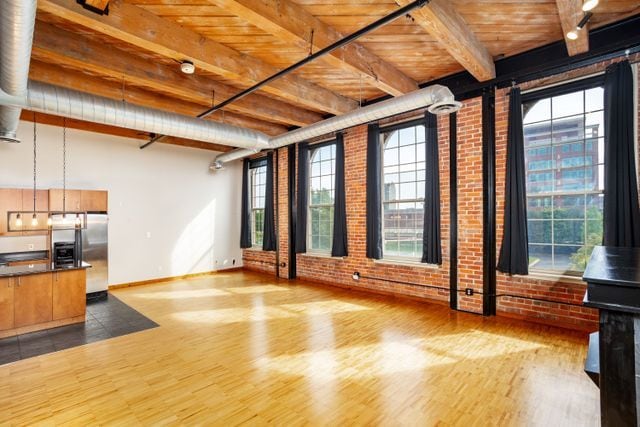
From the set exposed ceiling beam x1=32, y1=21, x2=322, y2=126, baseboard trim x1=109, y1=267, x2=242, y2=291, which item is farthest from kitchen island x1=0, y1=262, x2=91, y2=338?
exposed ceiling beam x1=32, y1=21, x2=322, y2=126

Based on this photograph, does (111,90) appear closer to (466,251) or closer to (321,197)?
(321,197)

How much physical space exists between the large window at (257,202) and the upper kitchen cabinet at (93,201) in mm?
3533

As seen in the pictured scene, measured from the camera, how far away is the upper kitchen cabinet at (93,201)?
5.90 meters

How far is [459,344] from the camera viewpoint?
3.47 meters

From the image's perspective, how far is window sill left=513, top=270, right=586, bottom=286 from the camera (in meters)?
3.76

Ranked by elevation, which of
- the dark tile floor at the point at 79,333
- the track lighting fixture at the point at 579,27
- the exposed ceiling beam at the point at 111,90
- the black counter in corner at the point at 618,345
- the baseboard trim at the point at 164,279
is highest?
the exposed ceiling beam at the point at 111,90

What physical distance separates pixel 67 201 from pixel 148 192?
1620mm

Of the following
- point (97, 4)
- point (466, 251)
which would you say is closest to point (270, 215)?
point (466, 251)

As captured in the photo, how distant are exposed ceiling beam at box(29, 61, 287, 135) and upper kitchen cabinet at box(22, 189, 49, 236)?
2.36m

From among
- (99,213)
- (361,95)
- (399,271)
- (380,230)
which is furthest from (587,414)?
(99,213)

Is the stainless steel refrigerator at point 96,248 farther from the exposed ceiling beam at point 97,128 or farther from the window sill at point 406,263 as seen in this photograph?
the window sill at point 406,263

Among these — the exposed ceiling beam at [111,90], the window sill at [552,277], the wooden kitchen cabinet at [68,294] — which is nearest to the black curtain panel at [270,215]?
the exposed ceiling beam at [111,90]

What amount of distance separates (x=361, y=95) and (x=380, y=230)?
2.32 metres

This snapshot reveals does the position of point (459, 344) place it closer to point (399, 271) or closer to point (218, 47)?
point (399, 271)
